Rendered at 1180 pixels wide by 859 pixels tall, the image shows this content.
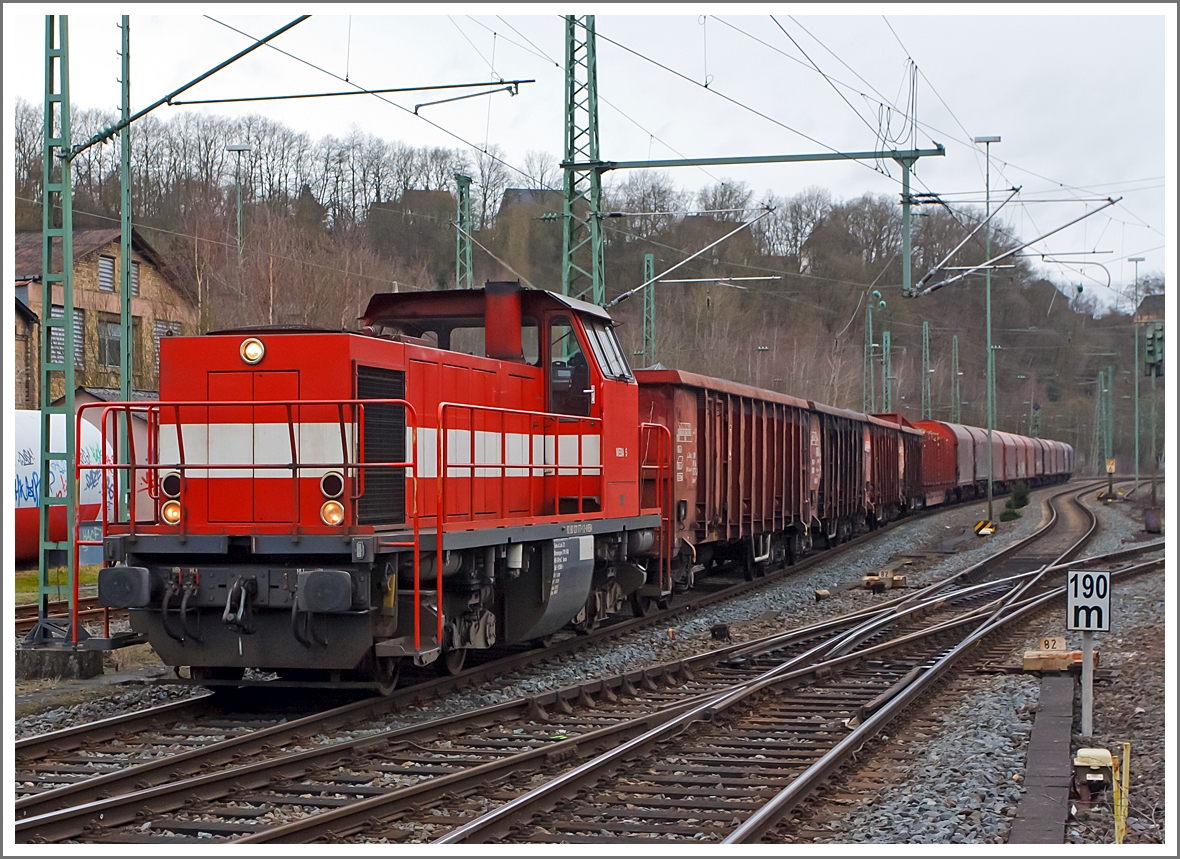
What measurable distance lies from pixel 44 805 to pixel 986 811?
524cm

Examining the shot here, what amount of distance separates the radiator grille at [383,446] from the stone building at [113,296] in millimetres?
30236

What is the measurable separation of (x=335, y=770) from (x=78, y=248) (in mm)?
36719

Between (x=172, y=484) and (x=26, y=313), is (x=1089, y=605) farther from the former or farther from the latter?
(x=26, y=313)

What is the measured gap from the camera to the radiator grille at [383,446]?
857 centimetres

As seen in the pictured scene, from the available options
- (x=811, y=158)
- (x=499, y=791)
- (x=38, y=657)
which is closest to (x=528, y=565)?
(x=499, y=791)

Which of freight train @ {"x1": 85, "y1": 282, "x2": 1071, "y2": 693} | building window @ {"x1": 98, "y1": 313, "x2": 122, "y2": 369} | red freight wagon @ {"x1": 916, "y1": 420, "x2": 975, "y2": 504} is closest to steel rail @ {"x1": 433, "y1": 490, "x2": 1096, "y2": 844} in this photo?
freight train @ {"x1": 85, "y1": 282, "x2": 1071, "y2": 693}

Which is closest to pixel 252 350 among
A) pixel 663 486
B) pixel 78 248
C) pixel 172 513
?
pixel 172 513

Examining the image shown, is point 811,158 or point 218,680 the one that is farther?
point 811,158

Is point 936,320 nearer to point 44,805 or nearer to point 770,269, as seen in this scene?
point 770,269

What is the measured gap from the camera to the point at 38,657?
1063cm

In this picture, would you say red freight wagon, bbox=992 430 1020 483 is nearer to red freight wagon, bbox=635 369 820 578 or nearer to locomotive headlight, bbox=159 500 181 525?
red freight wagon, bbox=635 369 820 578

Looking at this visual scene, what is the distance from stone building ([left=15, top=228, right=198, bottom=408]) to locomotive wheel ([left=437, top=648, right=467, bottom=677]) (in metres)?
29.3

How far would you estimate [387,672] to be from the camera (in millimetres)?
9211

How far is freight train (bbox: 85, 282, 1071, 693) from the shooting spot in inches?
326
